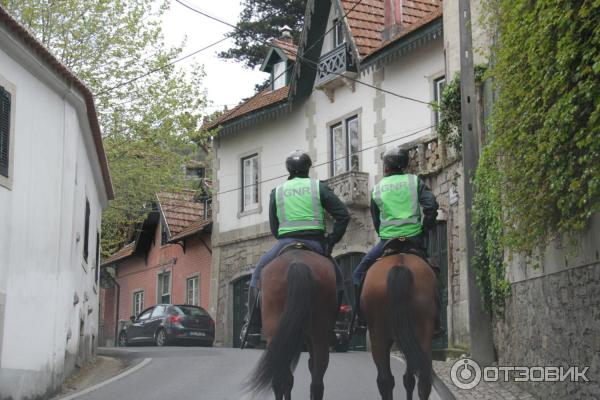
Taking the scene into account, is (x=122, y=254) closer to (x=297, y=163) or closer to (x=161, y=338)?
(x=161, y=338)

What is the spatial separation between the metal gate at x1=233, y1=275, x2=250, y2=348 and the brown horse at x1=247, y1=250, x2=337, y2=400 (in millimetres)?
23633

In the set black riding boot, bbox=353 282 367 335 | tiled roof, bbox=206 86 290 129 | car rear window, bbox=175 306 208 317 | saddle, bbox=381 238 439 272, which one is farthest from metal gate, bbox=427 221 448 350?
saddle, bbox=381 238 439 272

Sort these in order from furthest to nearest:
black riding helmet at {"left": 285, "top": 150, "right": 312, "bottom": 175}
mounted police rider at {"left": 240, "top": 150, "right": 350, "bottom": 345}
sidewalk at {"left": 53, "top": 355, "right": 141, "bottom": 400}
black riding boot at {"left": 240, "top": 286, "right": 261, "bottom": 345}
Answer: sidewalk at {"left": 53, "top": 355, "right": 141, "bottom": 400}
black riding helmet at {"left": 285, "top": 150, "right": 312, "bottom": 175}
black riding boot at {"left": 240, "top": 286, "right": 261, "bottom": 345}
mounted police rider at {"left": 240, "top": 150, "right": 350, "bottom": 345}

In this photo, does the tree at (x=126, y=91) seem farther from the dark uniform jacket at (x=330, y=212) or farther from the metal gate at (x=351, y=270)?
the dark uniform jacket at (x=330, y=212)

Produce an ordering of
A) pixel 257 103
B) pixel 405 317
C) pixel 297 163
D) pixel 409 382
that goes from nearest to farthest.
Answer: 1. pixel 405 317
2. pixel 409 382
3. pixel 297 163
4. pixel 257 103

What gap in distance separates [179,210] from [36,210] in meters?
26.9

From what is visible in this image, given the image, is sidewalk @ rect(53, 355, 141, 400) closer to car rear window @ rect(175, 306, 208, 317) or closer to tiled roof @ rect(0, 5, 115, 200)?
tiled roof @ rect(0, 5, 115, 200)

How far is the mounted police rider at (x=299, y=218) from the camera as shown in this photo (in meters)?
9.27

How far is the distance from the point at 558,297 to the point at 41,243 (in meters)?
7.58

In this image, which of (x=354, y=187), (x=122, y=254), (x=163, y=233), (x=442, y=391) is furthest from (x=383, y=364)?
(x=122, y=254)

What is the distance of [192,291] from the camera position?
123 feet

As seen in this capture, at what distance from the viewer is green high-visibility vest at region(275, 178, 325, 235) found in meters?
9.31

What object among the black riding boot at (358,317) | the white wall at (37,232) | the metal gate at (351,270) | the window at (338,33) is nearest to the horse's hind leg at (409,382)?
the black riding boot at (358,317)

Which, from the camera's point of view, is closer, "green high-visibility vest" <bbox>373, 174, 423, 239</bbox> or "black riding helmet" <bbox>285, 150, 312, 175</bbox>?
"green high-visibility vest" <bbox>373, 174, 423, 239</bbox>
